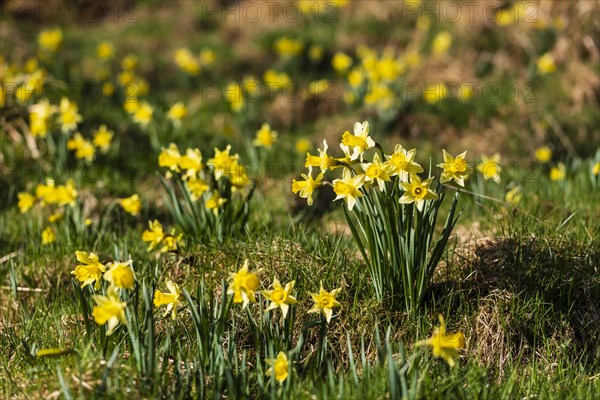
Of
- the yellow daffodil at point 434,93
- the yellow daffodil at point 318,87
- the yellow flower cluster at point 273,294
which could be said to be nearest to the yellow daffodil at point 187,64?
the yellow daffodil at point 318,87

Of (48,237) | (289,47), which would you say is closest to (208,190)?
(48,237)

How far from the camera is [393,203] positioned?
8.91ft

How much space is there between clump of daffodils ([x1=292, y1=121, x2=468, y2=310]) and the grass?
0.51 feet

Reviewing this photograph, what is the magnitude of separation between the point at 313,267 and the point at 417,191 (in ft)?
2.22

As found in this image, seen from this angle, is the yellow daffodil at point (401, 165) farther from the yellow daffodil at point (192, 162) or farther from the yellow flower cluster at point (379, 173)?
the yellow daffodil at point (192, 162)

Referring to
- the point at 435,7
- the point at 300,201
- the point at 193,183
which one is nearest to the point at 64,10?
the point at 435,7

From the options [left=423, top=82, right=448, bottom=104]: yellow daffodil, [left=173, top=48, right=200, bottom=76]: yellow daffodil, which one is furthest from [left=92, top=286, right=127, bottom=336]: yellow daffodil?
[left=173, top=48, right=200, bottom=76]: yellow daffodil

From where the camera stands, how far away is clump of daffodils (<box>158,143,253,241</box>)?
339 centimetres

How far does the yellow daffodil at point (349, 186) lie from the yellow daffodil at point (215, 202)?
90cm

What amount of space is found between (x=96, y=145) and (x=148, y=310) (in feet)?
8.97

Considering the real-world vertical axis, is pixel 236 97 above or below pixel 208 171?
above

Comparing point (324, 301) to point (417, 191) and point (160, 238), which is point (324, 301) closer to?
point (417, 191)

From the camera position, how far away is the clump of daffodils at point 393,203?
2576mm

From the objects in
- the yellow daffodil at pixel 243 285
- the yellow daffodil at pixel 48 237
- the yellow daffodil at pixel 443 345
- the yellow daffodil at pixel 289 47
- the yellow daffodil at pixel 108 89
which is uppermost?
the yellow daffodil at pixel 289 47
